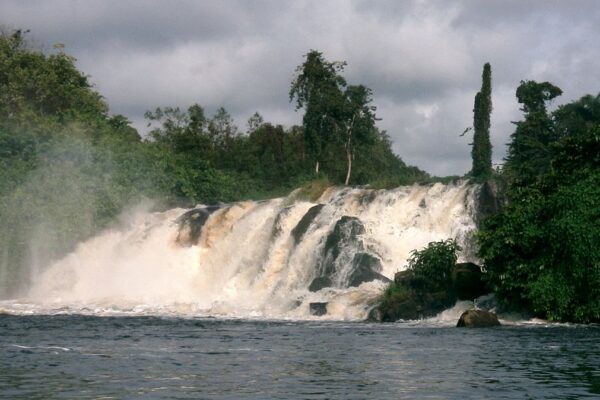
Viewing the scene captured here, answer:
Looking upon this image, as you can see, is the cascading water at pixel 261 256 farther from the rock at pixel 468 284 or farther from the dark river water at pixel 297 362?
the dark river water at pixel 297 362

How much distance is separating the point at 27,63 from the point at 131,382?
57181mm

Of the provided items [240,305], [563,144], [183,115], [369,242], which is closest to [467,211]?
[369,242]

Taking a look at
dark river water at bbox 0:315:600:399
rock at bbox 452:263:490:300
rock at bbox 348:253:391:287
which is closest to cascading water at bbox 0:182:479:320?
rock at bbox 348:253:391:287

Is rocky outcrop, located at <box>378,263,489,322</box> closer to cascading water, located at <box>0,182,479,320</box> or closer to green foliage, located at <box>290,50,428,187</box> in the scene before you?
cascading water, located at <box>0,182,479,320</box>

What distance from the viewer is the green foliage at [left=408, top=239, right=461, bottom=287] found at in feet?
119

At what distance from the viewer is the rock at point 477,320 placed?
31.7m

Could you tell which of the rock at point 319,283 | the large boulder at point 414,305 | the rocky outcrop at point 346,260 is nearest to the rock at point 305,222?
the rocky outcrop at point 346,260

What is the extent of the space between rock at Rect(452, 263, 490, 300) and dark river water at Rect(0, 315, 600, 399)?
3732 mm

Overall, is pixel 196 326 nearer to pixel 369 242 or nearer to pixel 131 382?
pixel 369 242

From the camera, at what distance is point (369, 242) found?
138ft

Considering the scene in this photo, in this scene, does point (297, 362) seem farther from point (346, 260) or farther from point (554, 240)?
point (346, 260)

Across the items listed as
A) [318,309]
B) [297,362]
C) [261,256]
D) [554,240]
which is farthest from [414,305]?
[297,362]

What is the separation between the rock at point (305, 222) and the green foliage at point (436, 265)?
910cm

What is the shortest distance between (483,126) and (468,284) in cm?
2856
